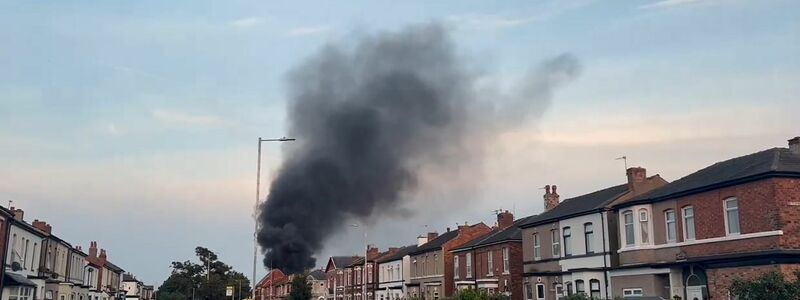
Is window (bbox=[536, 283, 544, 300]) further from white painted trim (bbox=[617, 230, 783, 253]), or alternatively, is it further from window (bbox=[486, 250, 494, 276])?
white painted trim (bbox=[617, 230, 783, 253])

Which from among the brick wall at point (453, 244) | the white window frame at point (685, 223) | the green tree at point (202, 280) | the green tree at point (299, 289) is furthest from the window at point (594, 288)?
the green tree at point (202, 280)

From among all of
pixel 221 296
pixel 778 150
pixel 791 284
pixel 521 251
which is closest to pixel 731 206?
pixel 778 150

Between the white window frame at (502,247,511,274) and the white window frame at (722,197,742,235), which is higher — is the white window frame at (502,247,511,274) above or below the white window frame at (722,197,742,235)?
below

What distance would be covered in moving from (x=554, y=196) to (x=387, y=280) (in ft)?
105

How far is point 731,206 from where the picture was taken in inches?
1203

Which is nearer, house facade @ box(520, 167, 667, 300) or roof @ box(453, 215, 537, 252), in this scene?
house facade @ box(520, 167, 667, 300)

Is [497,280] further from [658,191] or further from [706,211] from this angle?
[706,211]

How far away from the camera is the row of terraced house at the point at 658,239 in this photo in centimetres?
2836

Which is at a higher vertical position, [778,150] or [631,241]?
[778,150]

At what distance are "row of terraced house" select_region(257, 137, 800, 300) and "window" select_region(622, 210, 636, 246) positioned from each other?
0.05m

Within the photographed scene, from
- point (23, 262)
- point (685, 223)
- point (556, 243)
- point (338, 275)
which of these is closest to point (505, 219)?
point (556, 243)

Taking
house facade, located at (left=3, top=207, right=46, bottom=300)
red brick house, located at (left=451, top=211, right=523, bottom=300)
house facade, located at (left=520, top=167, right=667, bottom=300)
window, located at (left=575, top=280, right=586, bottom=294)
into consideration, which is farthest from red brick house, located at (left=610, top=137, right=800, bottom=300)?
house facade, located at (left=3, top=207, right=46, bottom=300)

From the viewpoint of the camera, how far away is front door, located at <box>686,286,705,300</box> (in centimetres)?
3190

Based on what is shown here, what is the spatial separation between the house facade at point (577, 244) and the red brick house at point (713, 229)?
3.91 ft
